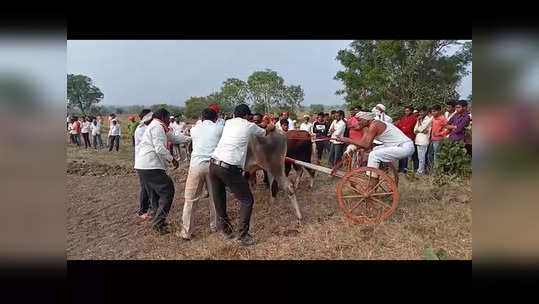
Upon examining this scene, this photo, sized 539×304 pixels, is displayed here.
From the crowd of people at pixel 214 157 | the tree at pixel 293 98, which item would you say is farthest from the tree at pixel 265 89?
the crowd of people at pixel 214 157

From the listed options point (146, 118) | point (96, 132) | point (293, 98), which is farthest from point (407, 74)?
Answer: point (96, 132)

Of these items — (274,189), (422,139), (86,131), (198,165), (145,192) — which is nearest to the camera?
(198,165)

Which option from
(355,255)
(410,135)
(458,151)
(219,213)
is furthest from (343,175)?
(410,135)

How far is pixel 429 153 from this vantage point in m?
7.59

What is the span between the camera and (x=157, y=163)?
4.65 metres

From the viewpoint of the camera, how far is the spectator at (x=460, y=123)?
6.57 m

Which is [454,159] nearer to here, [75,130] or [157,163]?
[157,163]

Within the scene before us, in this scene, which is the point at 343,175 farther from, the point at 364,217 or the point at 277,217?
the point at 277,217

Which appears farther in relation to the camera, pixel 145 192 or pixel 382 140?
pixel 145 192

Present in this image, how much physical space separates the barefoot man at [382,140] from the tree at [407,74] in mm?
6133

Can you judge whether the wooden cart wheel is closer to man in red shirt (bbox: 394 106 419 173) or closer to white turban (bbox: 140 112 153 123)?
white turban (bbox: 140 112 153 123)

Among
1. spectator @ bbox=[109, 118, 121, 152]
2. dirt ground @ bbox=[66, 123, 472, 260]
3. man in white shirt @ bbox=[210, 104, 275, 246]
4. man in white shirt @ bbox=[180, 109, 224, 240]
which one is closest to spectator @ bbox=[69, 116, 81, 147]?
spectator @ bbox=[109, 118, 121, 152]

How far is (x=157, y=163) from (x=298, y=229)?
2021 mm

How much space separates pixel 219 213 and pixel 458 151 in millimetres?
4574
